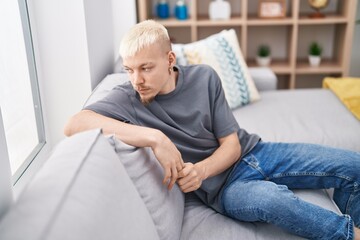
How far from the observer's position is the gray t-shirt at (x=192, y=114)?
4.98 feet

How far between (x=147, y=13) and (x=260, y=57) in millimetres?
855

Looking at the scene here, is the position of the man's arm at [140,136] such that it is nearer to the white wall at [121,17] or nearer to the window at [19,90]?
the window at [19,90]

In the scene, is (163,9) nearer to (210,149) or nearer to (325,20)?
(325,20)

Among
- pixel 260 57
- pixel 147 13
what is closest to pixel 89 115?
pixel 147 13

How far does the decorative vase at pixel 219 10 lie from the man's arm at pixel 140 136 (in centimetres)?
201

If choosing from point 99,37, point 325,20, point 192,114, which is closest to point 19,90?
point 99,37

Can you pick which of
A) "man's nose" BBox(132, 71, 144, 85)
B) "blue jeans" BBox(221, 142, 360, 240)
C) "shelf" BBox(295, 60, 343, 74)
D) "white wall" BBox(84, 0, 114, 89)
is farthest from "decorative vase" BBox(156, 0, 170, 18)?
"man's nose" BBox(132, 71, 144, 85)

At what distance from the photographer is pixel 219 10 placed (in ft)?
10.5

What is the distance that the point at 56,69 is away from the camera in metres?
1.98

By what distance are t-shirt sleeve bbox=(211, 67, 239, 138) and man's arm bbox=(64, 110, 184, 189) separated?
29 centimetres

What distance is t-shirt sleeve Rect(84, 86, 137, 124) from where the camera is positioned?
Answer: 4.69 feet

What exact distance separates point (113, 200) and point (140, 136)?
0.32 meters

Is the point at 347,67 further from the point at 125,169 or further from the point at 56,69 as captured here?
the point at 125,169

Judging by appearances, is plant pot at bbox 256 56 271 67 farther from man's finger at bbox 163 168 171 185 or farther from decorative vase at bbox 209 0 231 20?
man's finger at bbox 163 168 171 185
